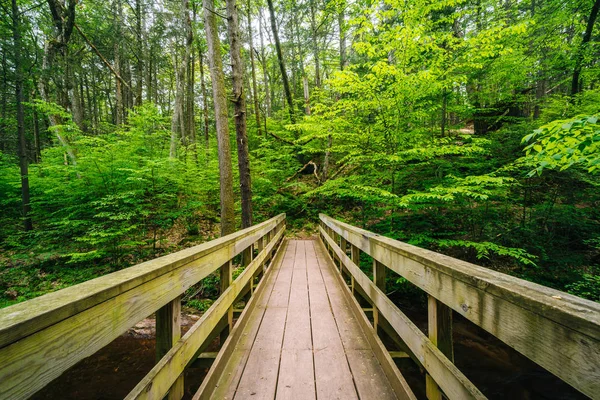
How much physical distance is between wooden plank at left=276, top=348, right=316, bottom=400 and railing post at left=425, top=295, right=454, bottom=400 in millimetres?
810

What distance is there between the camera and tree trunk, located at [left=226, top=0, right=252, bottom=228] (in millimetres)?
6074

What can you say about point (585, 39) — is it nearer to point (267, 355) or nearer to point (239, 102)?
point (239, 102)

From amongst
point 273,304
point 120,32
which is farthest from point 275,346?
point 120,32

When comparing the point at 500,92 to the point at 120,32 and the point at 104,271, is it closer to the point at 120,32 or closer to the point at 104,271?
the point at 104,271

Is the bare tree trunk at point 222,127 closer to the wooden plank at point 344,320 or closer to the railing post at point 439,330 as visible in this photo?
the wooden plank at point 344,320

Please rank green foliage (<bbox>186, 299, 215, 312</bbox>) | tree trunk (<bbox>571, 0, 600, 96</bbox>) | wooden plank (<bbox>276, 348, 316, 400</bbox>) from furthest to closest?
tree trunk (<bbox>571, 0, 600, 96</bbox>)
green foliage (<bbox>186, 299, 215, 312</bbox>)
wooden plank (<bbox>276, 348, 316, 400</bbox>)

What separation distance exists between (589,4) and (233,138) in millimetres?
14051

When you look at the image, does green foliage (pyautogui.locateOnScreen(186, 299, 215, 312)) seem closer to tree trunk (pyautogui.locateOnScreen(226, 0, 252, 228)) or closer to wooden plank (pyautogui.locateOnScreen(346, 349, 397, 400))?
tree trunk (pyautogui.locateOnScreen(226, 0, 252, 228))

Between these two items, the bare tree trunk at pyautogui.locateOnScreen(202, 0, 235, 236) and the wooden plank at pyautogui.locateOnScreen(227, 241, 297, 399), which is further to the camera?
the bare tree trunk at pyautogui.locateOnScreen(202, 0, 235, 236)

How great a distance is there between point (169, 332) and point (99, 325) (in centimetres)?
59

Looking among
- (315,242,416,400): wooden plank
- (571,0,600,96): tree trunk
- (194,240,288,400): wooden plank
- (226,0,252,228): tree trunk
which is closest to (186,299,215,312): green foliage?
(226,0,252,228): tree trunk

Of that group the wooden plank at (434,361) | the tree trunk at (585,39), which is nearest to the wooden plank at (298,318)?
the wooden plank at (434,361)

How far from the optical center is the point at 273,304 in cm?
330

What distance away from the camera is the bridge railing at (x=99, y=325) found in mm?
634
